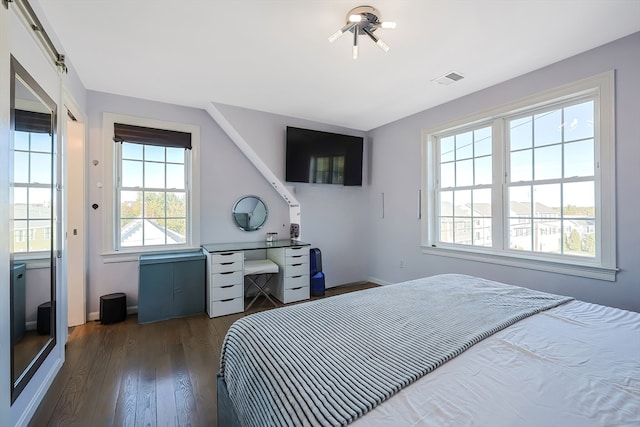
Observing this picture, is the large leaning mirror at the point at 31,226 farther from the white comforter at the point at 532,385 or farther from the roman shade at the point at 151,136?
the white comforter at the point at 532,385

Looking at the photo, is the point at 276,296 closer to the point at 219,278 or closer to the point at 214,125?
the point at 219,278

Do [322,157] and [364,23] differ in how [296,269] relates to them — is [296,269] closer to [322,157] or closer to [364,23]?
[322,157]


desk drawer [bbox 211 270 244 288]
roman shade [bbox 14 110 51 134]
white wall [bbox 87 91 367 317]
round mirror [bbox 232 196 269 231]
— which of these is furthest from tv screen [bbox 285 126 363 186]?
roman shade [bbox 14 110 51 134]

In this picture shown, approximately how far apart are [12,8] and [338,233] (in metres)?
3.87

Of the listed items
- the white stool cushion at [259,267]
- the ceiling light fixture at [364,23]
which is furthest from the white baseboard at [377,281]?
the ceiling light fixture at [364,23]

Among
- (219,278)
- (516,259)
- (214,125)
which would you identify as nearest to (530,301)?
(516,259)

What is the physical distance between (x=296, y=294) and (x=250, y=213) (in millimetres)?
1312

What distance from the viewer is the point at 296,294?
374cm

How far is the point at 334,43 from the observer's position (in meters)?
2.25

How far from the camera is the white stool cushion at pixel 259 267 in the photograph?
347 centimetres

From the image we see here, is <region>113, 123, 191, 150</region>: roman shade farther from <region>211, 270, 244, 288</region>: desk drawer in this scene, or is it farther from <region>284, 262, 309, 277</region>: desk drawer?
<region>284, 262, 309, 277</region>: desk drawer

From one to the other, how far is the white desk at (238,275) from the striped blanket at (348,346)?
6.20ft

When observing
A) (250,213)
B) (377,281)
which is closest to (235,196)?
(250,213)

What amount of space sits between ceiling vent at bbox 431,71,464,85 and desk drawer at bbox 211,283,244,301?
318 cm
